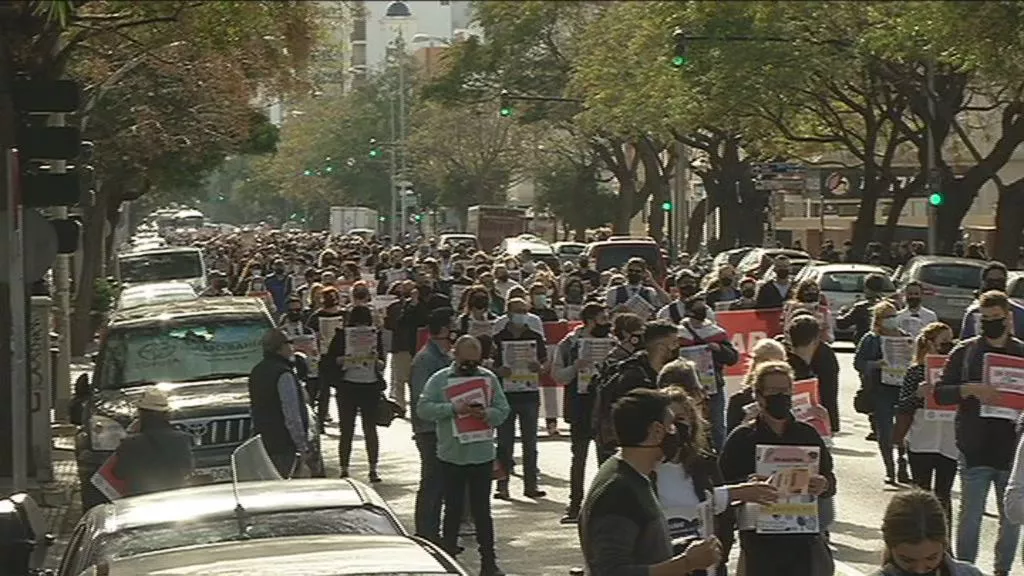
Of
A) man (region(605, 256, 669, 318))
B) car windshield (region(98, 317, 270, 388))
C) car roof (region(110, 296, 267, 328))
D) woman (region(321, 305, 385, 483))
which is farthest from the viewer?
man (region(605, 256, 669, 318))

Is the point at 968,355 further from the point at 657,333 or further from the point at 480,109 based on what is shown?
the point at 480,109

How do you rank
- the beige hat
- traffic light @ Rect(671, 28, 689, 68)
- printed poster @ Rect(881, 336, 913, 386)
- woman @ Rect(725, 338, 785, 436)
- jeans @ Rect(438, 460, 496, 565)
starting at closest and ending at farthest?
woman @ Rect(725, 338, 785, 436) < the beige hat < jeans @ Rect(438, 460, 496, 565) < printed poster @ Rect(881, 336, 913, 386) < traffic light @ Rect(671, 28, 689, 68)

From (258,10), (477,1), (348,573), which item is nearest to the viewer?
(348,573)

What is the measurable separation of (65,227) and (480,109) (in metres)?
62.2

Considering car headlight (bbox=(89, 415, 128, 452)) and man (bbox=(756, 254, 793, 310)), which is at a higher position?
man (bbox=(756, 254, 793, 310))

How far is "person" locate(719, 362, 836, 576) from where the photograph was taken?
29.9 feet

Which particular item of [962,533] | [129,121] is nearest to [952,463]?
[962,533]

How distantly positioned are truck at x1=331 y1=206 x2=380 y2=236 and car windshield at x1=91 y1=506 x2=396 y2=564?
9679cm

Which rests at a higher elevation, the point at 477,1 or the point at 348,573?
the point at 477,1

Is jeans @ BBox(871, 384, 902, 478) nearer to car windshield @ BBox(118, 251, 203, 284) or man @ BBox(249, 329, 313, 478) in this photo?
man @ BBox(249, 329, 313, 478)

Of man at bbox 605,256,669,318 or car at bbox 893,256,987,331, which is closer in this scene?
man at bbox 605,256,669,318

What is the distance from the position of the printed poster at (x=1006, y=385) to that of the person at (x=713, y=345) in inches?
169

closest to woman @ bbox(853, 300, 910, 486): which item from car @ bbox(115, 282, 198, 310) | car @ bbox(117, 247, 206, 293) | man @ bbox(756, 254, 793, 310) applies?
man @ bbox(756, 254, 793, 310)

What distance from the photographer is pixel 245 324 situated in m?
17.6
